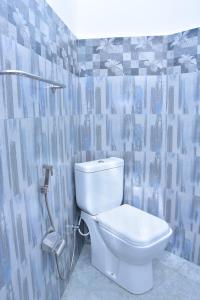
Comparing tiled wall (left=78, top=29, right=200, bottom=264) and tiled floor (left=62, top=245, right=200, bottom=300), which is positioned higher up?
tiled wall (left=78, top=29, right=200, bottom=264)

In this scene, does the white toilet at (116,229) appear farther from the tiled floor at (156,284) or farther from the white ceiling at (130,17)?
the white ceiling at (130,17)

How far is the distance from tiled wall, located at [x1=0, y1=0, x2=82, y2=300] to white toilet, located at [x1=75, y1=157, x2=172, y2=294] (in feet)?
0.65

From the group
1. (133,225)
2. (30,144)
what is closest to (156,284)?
(133,225)

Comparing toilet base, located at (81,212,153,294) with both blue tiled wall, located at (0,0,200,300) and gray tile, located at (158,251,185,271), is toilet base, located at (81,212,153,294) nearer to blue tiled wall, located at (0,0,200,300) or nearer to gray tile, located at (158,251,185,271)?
blue tiled wall, located at (0,0,200,300)

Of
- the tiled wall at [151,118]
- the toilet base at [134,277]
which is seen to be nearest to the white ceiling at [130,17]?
the tiled wall at [151,118]

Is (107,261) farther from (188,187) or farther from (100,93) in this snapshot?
(100,93)

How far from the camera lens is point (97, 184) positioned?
67.0 inches

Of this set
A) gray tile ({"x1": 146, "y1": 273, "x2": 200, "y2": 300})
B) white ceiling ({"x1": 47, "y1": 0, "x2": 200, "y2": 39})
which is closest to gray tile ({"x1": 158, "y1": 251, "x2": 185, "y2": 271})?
gray tile ({"x1": 146, "y1": 273, "x2": 200, "y2": 300})

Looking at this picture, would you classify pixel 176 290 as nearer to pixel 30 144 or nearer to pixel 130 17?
pixel 30 144

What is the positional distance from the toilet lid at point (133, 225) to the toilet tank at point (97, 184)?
8cm

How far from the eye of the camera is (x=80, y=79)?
184 centimetres

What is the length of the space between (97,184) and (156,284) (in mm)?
778

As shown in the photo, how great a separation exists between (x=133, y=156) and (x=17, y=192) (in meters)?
1.11

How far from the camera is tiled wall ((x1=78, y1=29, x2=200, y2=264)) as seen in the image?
5.63ft
